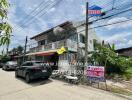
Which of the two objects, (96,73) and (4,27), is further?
(96,73)

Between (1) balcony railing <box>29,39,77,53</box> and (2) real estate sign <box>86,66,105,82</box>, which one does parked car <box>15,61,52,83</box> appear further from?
(1) balcony railing <box>29,39,77,53</box>

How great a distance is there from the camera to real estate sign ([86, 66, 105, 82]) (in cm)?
1083

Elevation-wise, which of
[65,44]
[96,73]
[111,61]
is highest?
[65,44]

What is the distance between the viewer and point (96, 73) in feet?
36.7

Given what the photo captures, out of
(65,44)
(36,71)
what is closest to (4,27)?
(36,71)

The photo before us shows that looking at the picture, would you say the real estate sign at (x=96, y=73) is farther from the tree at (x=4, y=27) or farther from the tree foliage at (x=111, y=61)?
the tree at (x=4, y=27)

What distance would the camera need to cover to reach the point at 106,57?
16.9m

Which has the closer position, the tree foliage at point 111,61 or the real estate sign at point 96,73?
the real estate sign at point 96,73

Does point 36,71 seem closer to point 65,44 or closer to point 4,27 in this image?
point 65,44

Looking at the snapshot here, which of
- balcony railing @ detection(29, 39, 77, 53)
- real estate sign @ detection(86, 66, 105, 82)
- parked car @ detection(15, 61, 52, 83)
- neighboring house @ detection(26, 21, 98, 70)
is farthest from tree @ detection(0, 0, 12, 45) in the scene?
balcony railing @ detection(29, 39, 77, 53)

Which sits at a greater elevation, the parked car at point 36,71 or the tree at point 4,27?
the tree at point 4,27

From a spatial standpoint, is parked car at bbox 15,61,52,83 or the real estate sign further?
parked car at bbox 15,61,52,83

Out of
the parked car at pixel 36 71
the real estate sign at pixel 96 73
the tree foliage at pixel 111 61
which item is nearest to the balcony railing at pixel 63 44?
the tree foliage at pixel 111 61

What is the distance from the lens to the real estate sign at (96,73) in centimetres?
1083
